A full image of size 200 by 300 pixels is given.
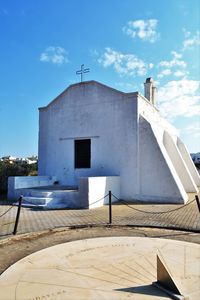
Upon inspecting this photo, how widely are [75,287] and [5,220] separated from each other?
5878 mm

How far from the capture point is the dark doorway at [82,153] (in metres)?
15.3

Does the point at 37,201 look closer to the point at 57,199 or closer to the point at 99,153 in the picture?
the point at 57,199

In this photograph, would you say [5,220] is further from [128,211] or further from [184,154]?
[184,154]

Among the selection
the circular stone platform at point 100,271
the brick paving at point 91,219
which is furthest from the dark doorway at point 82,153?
the circular stone platform at point 100,271

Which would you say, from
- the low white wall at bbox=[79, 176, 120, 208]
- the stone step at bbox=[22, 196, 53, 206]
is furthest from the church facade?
the stone step at bbox=[22, 196, 53, 206]

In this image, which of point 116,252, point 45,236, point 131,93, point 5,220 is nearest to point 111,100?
point 131,93

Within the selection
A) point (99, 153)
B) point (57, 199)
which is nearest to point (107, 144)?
point (99, 153)

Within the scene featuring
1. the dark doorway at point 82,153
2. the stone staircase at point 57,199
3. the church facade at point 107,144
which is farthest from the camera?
the dark doorway at point 82,153

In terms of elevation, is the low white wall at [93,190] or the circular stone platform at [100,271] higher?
the low white wall at [93,190]

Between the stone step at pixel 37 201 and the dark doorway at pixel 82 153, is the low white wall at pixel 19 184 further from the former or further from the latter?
the dark doorway at pixel 82 153

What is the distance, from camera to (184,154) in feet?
73.9

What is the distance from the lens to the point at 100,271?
13.7 ft

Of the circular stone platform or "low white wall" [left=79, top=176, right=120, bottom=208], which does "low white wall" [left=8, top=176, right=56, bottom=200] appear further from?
the circular stone platform

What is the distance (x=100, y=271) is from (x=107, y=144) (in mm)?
10786
